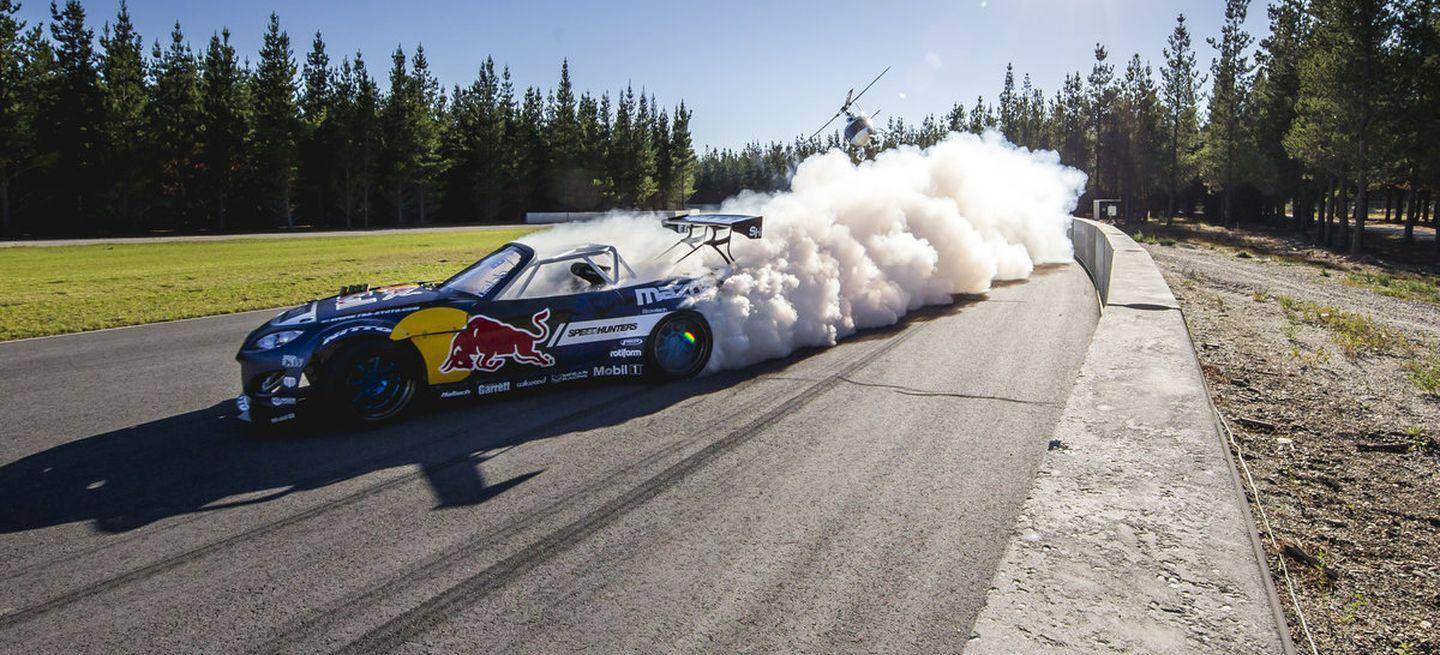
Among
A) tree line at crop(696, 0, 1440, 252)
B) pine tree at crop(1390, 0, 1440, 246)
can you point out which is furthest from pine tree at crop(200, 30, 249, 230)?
pine tree at crop(1390, 0, 1440, 246)

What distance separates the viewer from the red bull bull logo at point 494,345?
21.6 feet

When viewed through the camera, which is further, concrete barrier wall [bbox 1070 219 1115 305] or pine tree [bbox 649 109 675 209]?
pine tree [bbox 649 109 675 209]

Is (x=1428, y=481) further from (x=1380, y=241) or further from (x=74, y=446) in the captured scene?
(x=1380, y=241)

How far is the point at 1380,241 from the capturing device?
41469mm

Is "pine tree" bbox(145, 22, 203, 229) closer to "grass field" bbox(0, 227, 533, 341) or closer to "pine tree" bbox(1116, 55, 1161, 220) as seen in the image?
"grass field" bbox(0, 227, 533, 341)

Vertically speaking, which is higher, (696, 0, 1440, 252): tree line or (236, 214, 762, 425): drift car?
(696, 0, 1440, 252): tree line

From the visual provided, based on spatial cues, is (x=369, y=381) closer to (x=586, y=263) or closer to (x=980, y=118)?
(x=586, y=263)

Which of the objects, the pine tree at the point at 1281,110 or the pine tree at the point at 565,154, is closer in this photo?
the pine tree at the point at 1281,110

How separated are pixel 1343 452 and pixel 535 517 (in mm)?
5247

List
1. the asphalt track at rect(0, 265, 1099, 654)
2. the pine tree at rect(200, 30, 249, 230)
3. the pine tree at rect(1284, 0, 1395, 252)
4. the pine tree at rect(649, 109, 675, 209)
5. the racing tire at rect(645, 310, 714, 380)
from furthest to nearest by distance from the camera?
the pine tree at rect(649, 109, 675, 209) < the pine tree at rect(200, 30, 249, 230) < the pine tree at rect(1284, 0, 1395, 252) < the racing tire at rect(645, 310, 714, 380) < the asphalt track at rect(0, 265, 1099, 654)

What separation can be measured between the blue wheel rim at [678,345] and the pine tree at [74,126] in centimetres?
5584

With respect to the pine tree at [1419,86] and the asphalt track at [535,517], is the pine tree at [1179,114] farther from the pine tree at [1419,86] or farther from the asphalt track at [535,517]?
the asphalt track at [535,517]

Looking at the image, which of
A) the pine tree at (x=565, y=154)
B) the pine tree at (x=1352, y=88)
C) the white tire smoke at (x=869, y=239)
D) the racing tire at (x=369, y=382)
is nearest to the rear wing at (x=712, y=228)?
the white tire smoke at (x=869, y=239)

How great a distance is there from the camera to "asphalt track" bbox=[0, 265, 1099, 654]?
319 centimetres
